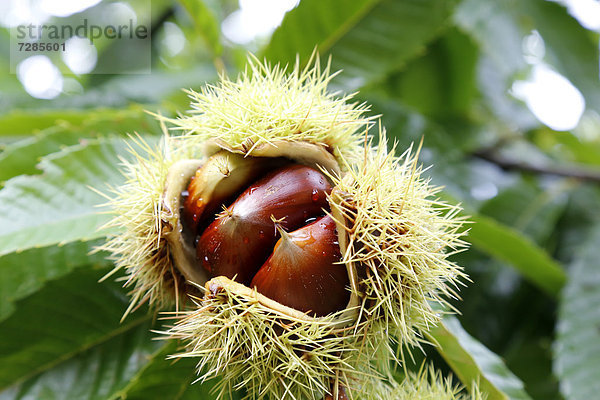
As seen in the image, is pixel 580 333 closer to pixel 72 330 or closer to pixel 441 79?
pixel 441 79

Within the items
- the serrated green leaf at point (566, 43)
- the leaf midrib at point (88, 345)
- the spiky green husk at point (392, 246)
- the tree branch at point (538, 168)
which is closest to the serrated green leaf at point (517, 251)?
the spiky green husk at point (392, 246)

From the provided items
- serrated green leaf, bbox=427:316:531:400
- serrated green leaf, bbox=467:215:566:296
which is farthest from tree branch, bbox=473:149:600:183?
serrated green leaf, bbox=427:316:531:400

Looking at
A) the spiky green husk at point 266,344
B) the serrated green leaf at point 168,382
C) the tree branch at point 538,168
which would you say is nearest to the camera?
the spiky green husk at point 266,344

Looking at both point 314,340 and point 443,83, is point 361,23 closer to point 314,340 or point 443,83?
point 443,83

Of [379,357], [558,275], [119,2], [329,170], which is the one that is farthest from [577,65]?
[119,2]

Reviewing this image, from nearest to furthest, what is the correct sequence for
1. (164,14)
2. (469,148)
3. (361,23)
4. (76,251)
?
(76,251)
(361,23)
(469,148)
(164,14)

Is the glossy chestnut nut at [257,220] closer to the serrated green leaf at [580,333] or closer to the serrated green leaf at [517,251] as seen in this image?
the serrated green leaf at [517,251]
